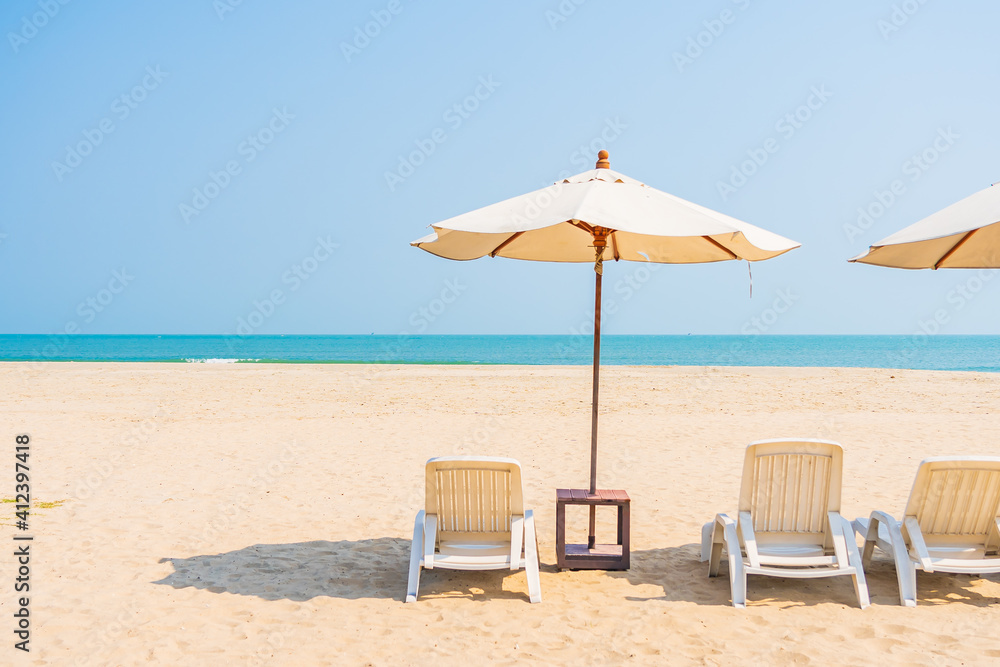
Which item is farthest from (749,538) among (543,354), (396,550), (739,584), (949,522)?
(543,354)

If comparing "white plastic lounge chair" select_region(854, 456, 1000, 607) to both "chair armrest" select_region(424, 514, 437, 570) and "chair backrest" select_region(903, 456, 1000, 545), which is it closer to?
"chair backrest" select_region(903, 456, 1000, 545)

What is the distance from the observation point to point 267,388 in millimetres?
18281

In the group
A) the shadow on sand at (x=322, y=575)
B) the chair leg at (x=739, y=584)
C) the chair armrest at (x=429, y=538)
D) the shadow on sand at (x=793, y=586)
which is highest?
the chair armrest at (x=429, y=538)

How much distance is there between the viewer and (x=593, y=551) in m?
4.71

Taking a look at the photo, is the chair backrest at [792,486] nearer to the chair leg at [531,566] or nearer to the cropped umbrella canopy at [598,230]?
the cropped umbrella canopy at [598,230]

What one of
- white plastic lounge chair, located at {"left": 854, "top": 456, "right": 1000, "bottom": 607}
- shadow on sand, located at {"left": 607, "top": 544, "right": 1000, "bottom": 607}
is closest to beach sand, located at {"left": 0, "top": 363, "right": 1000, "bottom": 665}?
shadow on sand, located at {"left": 607, "top": 544, "right": 1000, "bottom": 607}

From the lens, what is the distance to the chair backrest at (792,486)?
404 cm

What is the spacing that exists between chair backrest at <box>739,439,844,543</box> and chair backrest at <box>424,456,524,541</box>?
4.53 feet

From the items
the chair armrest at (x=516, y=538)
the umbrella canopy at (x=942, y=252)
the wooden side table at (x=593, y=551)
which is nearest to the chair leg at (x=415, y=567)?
the chair armrest at (x=516, y=538)

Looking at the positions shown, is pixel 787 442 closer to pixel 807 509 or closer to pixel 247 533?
pixel 807 509

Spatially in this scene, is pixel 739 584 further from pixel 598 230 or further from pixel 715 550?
pixel 598 230

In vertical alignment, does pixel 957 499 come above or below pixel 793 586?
above

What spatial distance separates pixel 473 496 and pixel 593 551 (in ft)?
3.61

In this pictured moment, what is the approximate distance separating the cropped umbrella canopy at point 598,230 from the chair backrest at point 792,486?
100cm
